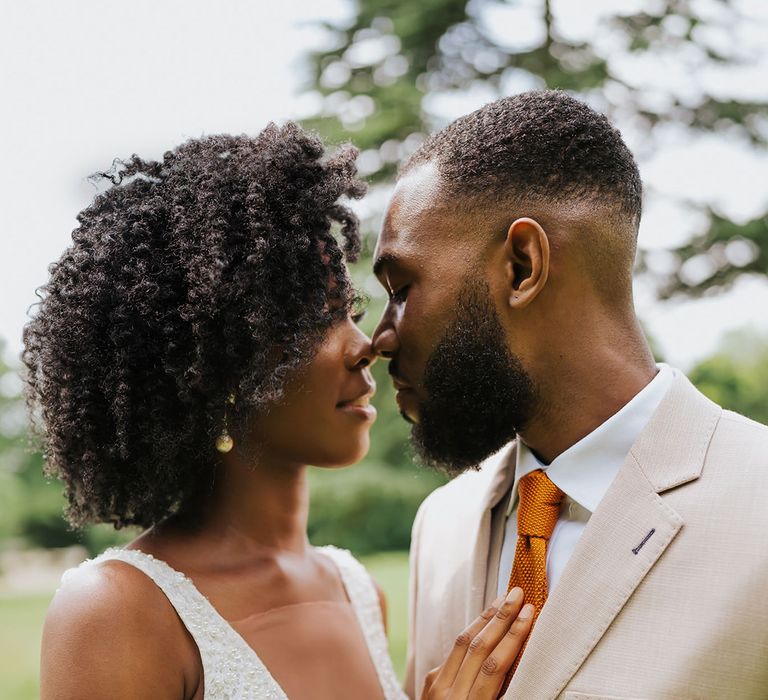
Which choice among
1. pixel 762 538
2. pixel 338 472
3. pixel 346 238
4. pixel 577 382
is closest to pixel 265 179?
pixel 346 238

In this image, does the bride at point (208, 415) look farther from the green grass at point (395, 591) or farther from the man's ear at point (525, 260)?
the green grass at point (395, 591)

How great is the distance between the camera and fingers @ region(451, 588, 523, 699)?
242cm

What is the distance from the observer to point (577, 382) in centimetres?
270

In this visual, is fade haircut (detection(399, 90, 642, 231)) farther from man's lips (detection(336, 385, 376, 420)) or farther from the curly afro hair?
man's lips (detection(336, 385, 376, 420))

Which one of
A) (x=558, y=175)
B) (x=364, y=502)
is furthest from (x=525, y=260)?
(x=364, y=502)

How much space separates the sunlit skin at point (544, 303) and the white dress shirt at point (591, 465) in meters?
0.06

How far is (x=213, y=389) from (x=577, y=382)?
3.50 ft

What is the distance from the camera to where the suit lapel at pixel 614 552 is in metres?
2.34

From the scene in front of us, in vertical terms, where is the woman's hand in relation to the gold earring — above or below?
below

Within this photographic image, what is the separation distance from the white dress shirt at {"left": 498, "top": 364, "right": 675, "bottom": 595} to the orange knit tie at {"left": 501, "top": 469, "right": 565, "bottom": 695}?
30 millimetres

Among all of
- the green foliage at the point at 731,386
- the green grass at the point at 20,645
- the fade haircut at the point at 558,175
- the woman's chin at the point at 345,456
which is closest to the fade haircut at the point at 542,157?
the fade haircut at the point at 558,175

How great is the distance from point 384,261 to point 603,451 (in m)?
0.89

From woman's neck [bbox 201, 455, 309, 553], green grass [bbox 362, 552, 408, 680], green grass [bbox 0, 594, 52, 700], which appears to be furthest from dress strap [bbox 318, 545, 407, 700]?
green grass [bbox 0, 594, 52, 700]

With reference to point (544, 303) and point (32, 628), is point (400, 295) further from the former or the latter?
point (32, 628)
